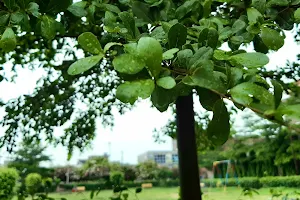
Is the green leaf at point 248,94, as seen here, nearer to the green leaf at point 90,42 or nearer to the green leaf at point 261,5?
the green leaf at point 90,42

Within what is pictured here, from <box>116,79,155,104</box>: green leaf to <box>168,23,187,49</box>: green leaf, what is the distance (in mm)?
104

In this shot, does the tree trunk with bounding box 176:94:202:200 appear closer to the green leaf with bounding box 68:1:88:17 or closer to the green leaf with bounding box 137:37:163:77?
the green leaf with bounding box 68:1:88:17

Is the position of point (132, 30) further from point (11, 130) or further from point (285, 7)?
point (11, 130)

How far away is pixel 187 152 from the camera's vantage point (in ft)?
6.77

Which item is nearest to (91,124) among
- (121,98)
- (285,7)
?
(285,7)

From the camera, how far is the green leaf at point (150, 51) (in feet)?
1.19

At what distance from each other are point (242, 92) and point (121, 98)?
0.13 meters

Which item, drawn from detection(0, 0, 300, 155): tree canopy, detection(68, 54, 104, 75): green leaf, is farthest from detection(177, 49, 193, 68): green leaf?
detection(68, 54, 104, 75): green leaf

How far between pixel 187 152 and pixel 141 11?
Answer: 4.95ft

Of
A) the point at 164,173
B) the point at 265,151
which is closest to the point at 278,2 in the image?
the point at 265,151

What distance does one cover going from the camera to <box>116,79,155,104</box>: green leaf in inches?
14.3

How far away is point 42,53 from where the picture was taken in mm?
2543

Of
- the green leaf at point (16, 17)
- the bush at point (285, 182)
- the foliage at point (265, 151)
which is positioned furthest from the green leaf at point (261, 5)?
the foliage at point (265, 151)

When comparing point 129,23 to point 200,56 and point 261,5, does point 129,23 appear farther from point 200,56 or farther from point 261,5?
point 261,5
